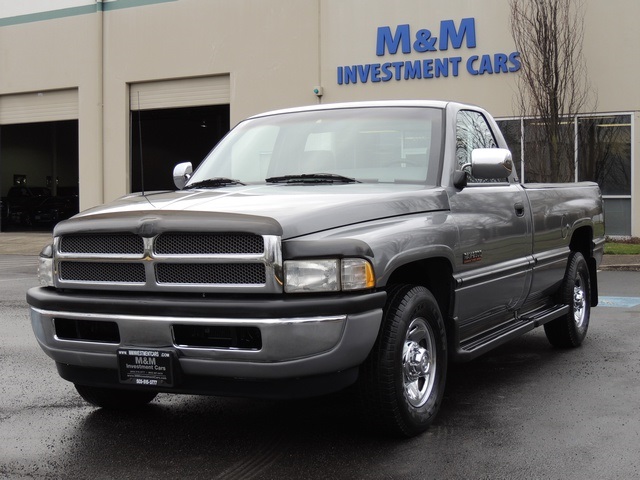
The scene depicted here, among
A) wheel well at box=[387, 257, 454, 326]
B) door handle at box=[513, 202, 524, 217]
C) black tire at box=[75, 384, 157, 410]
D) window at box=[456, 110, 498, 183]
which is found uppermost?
window at box=[456, 110, 498, 183]

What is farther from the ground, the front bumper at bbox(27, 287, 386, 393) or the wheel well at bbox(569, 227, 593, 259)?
the wheel well at bbox(569, 227, 593, 259)

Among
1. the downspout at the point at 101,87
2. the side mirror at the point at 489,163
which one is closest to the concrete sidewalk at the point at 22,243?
the downspout at the point at 101,87

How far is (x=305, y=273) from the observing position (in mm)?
4266

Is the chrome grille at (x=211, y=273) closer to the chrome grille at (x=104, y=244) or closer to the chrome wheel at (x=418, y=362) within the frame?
the chrome grille at (x=104, y=244)

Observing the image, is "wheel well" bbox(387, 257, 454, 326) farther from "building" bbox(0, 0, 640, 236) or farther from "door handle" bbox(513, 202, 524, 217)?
"building" bbox(0, 0, 640, 236)

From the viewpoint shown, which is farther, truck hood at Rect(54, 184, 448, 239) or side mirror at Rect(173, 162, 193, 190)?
side mirror at Rect(173, 162, 193, 190)

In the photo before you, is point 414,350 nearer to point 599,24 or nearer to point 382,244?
point 382,244

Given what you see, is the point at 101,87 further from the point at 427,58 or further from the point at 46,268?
the point at 46,268

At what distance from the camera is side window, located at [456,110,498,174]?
6.02 meters

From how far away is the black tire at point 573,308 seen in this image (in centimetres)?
756

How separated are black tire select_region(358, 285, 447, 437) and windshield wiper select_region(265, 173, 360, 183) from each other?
941 millimetres

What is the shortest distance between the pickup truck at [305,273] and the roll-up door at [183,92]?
20480mm

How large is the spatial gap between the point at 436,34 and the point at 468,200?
57.4 ft

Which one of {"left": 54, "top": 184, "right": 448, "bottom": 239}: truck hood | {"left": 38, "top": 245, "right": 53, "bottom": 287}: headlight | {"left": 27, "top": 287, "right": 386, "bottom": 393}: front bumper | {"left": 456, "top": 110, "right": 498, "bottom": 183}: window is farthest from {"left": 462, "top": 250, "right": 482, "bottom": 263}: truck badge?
{"left": 38, "top": 245, "right": 53, "bottom": 287}: headlight
